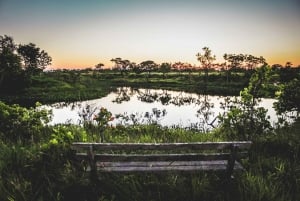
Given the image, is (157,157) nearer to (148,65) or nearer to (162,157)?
(162,157)

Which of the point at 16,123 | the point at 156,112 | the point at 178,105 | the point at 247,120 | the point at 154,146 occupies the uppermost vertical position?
the point at 154,146

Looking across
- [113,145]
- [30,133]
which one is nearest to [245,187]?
[113,145]

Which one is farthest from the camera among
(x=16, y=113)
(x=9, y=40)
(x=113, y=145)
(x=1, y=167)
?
(x=9, y=40)

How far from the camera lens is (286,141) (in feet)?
21.4

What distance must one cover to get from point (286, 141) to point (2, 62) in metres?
46.5

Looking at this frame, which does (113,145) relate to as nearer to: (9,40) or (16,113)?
(16,113)

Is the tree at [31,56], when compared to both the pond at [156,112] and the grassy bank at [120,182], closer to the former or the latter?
the pond at [156,112]

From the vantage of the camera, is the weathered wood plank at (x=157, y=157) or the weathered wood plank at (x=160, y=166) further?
the weathered wood plank at (x=160, y=166)

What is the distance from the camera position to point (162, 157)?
3975 mm

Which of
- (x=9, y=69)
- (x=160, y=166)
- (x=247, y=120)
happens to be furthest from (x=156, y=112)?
(x=9, y=69)

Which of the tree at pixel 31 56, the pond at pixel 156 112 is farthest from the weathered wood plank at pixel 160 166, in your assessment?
the tree at pixel 31 56

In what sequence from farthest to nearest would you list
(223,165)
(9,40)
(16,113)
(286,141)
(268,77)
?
(9,40) → (268,77) → (16,113) → (286,141) → (223,165)

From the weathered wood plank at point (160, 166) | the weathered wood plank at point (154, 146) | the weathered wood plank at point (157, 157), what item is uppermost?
the weathered wood plank at point (154, 146)

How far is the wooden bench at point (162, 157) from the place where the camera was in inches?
148
